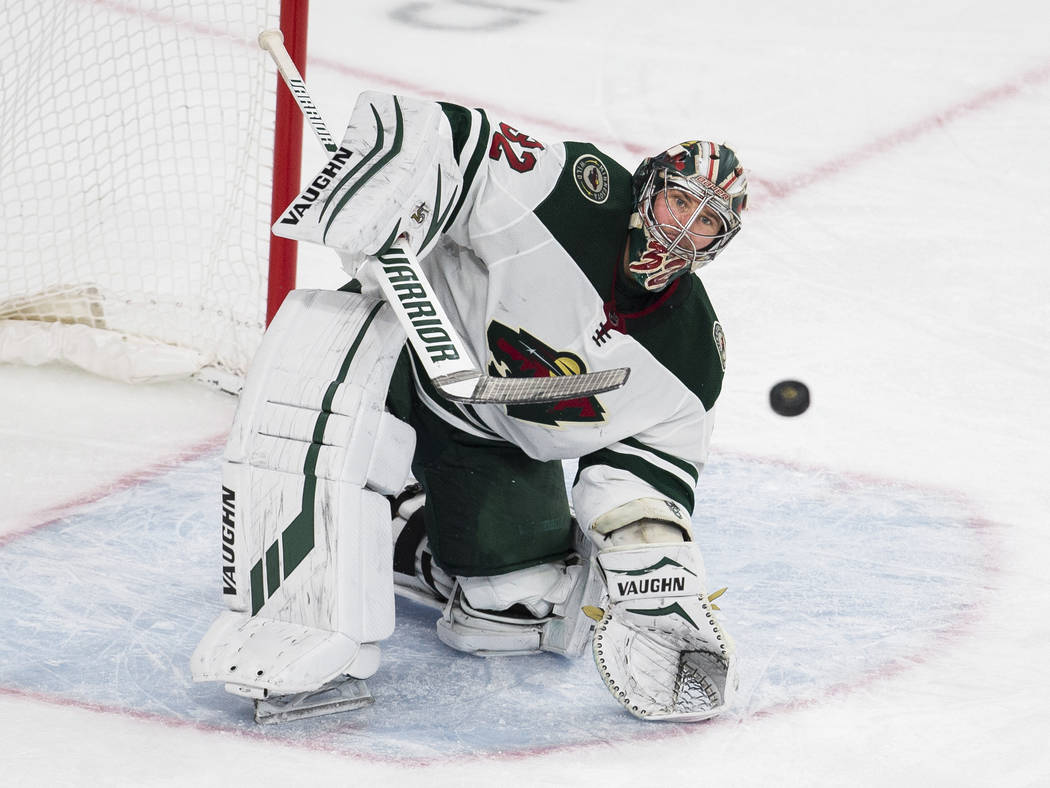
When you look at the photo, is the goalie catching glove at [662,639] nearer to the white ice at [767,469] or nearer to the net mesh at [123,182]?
the white ice at [767,469]

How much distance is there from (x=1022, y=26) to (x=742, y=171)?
3.61 meters

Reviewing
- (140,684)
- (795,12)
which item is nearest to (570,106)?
(795,12)

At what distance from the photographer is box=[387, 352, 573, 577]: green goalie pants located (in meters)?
2.38

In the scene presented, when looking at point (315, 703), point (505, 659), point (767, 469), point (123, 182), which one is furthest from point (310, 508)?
point (123, 182)

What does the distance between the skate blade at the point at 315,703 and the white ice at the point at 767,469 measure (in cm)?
3

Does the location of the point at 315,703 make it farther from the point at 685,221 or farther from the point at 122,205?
the point at 122,205

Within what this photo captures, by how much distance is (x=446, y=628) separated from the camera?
2.41 m

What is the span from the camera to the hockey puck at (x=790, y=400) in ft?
10.7

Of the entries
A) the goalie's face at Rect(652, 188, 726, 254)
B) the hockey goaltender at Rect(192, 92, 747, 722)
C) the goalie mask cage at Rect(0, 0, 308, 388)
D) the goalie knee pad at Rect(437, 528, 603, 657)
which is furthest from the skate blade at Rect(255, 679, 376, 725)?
the goalie mask cage at Rect(0, 0, 308, 388)

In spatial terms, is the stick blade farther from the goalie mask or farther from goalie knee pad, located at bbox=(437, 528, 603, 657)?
goalie knee pad, located at bbox=(437, 528, 603, 657)

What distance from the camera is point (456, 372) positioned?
73.5 inches

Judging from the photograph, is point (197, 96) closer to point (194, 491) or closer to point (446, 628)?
point (194, 491)

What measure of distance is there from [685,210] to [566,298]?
0.22 m

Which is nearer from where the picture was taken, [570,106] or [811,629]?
[811,629]
